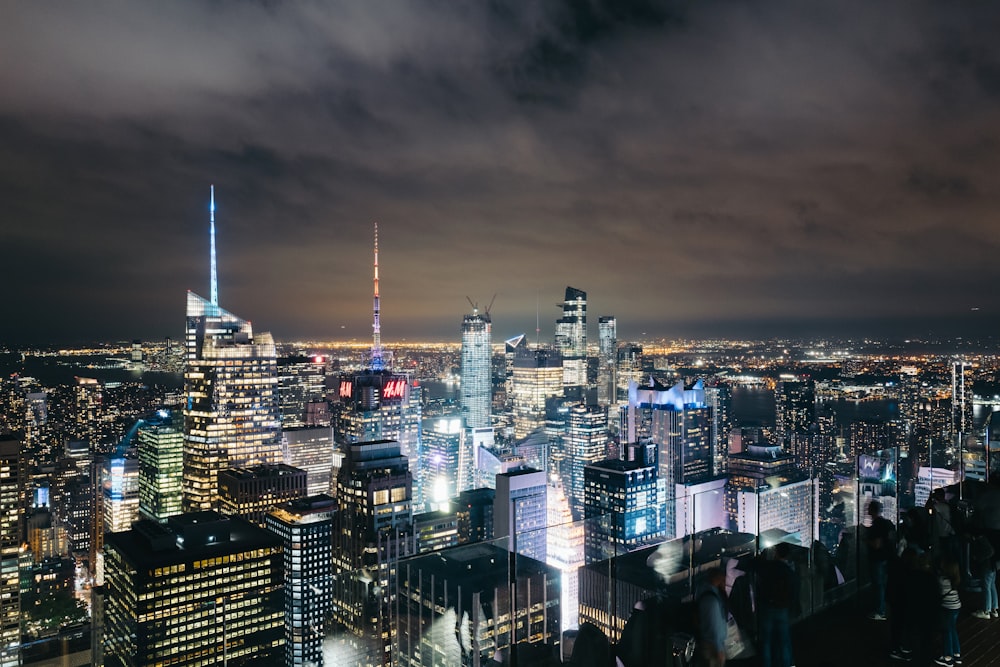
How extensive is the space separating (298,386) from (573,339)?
66.9 ft

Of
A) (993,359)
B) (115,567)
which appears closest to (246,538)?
(115,567)

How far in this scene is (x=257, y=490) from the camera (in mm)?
22703

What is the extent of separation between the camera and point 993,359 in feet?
50.0

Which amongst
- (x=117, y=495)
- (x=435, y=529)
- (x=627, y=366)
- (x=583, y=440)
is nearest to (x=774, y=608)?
(x=435, y=529)

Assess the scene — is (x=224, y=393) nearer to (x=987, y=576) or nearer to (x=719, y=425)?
(x=719, y=425)

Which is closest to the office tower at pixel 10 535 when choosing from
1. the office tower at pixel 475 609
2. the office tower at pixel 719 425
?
the office tower at pixel 475 609

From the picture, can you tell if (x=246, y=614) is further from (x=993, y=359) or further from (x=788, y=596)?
(x=993, y=359)

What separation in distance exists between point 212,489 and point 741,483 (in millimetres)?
20283

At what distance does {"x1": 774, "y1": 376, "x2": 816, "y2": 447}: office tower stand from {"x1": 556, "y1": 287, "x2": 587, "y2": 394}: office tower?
45.6ft

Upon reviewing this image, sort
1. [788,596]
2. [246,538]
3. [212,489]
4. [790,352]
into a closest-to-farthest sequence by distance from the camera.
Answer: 1. [788,596]
2. [246,538]
3. [212,489]
4. [790,352]

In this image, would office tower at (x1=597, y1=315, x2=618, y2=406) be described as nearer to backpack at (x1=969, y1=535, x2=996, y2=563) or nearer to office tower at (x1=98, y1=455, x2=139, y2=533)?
office tower at (x1=98, y1=455, x2=139, y2=533)

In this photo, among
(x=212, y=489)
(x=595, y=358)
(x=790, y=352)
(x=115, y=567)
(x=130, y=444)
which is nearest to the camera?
(x=115, y=567)

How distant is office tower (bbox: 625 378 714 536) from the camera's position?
82.9 feet

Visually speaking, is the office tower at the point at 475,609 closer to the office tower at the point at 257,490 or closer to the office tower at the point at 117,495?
the office tower at the point at 257,490
